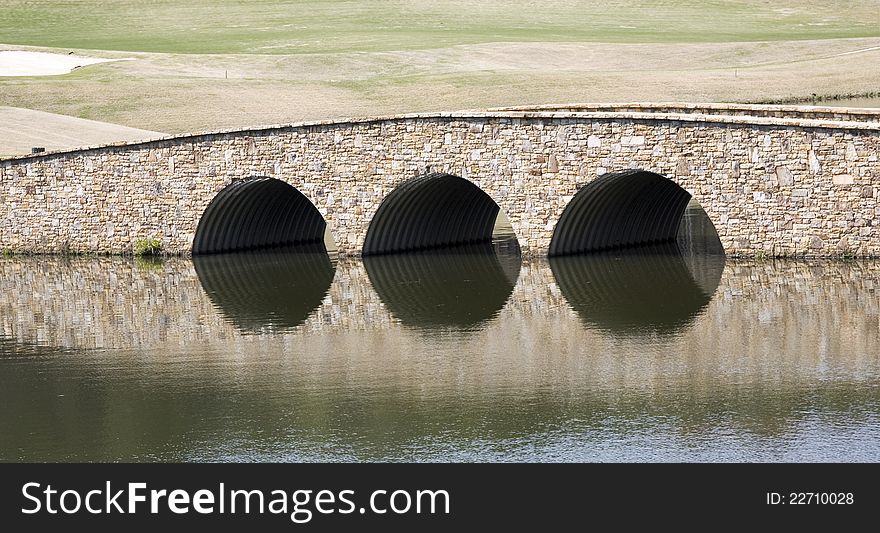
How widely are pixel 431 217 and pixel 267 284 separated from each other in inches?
248

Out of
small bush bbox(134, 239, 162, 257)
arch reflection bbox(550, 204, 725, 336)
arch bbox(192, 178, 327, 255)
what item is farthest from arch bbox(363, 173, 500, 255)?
small bush bbox(134, 239, 162, 257)

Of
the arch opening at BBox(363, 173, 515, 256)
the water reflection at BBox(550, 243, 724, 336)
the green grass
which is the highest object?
the green grass

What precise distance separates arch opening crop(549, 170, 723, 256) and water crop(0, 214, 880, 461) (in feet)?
2.39

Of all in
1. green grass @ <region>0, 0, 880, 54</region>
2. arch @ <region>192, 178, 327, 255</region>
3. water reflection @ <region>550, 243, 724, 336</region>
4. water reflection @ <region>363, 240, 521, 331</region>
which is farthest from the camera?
green grass @ <region>0, 0, 880, 54</region>

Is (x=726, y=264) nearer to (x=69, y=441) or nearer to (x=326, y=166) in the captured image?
(x=326, y=166)

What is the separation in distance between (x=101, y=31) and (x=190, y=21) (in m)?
7.89

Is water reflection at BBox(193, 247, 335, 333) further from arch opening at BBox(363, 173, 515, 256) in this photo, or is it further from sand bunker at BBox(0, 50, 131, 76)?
sand bunker at BBox(0, 50, 131, 76)

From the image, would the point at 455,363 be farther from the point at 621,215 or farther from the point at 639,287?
the point at 621,215

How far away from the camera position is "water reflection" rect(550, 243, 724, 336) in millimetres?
26875

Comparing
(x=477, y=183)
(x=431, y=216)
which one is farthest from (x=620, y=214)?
(x=431, y=216)

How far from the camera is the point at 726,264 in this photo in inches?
1316

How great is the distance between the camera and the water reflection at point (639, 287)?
88.2 feet

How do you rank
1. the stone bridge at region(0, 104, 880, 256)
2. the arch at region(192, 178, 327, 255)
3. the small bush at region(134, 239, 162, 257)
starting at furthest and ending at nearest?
the small bush at region(134, 239, 162, 257), the arch at region(192, 178, 327, 255), the stone bridge at region(0, 104, 880, 256)

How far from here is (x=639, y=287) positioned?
102ft
